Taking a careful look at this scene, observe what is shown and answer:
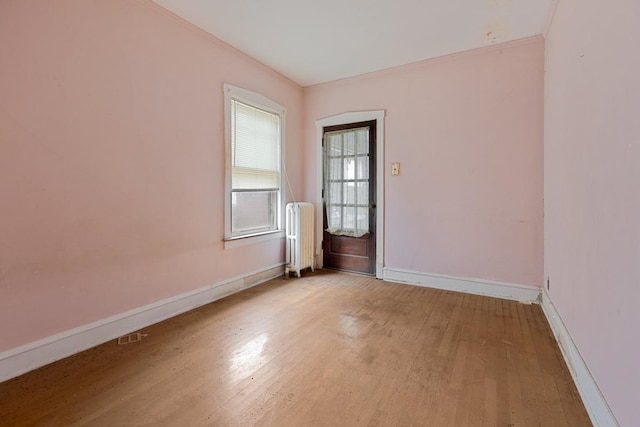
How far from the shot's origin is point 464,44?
127 inches

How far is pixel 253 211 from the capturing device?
3729 mm

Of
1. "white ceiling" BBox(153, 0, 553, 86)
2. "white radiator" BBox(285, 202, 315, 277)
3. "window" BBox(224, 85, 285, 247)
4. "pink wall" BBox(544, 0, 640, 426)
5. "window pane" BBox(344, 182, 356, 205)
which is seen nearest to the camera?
"pink wall" BBox(544, 0, 640, 426)

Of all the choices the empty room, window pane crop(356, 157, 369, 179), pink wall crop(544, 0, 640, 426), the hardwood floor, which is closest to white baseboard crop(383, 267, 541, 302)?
the empty room

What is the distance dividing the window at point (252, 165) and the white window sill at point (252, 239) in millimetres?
12

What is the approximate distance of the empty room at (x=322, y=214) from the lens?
1565mm

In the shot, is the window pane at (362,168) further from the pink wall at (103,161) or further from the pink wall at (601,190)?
the pink wall at (601,190)

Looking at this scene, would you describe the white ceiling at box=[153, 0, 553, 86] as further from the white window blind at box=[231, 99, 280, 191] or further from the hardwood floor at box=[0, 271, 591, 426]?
the hardwood floor at box=[0, 271, 591, 426]

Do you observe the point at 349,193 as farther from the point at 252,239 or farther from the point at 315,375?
the point at 315,375

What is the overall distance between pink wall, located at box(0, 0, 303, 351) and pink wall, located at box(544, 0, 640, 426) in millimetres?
3000

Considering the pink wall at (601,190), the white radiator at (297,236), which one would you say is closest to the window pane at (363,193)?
the white radiator at (297,236)

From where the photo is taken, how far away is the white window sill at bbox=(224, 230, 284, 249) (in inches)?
131

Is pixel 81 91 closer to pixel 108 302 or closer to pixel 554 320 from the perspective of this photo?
pixel 108 302

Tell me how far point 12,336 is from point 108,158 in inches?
50.7

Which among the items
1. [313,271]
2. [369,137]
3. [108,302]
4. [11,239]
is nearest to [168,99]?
[11,239]
